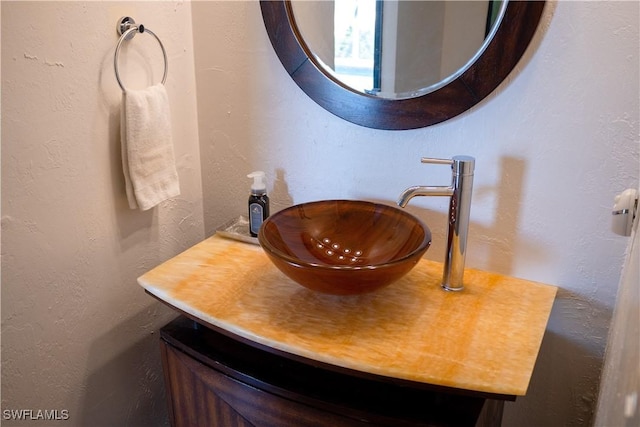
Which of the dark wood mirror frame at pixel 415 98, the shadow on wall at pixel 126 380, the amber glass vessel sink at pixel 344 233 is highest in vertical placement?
the dark wood mirror frame at pixel 415 98

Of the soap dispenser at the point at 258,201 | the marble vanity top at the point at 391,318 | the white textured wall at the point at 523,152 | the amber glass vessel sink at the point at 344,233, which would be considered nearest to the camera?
the marble vanity top at the point at 391,318

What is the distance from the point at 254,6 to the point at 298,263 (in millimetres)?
682

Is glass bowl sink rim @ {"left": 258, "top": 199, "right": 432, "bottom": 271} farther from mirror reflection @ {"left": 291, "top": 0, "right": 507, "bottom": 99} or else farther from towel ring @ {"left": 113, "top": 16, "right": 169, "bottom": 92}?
towel ring @ {"left": 113, "top": 16, "right": 169, "bottom": 92}

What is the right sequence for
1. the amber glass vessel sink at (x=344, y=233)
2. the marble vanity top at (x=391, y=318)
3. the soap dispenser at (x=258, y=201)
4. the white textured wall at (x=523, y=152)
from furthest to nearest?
the soap dispenser at (x=258, y=201) → the amber glass vessel sink at (x=344, y=233) → the white textured wall at (x=523, y=152) → the marble vanity top at (x=391, y=318)

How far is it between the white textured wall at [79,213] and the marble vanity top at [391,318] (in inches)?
7.4

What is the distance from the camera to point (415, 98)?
117 cm

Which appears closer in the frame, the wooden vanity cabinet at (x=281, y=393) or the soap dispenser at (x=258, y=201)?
the wooden vanity cabinet at (x=281, y=393)

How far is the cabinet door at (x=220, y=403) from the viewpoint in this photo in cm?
99

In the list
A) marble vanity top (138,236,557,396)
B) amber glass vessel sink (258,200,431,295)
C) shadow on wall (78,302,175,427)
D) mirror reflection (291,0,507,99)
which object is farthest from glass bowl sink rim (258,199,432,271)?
shadow on wall (78,302,175,427)

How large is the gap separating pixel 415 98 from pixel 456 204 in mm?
249

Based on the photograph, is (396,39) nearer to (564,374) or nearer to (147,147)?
(147,147)

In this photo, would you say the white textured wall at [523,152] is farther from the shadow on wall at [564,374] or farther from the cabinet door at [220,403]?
the cabinet door at [220,403]

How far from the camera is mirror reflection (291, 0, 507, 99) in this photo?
109cm

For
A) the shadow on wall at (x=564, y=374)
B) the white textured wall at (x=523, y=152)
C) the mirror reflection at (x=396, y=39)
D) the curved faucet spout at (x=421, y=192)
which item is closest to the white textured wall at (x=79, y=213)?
the white textured wall at (x=523, y=152)
